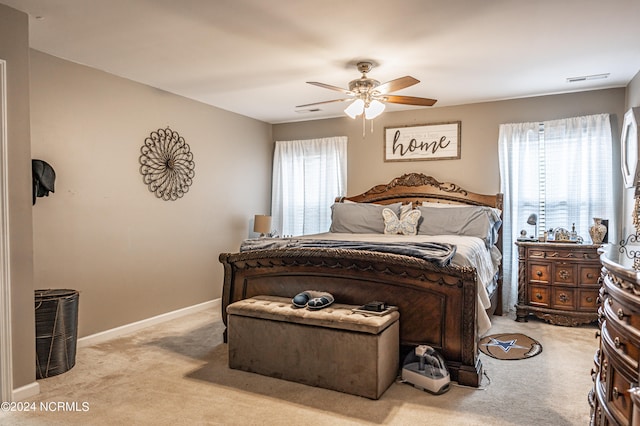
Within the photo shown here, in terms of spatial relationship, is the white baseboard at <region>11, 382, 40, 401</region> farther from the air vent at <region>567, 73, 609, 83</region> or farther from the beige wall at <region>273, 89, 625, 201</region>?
the air vent at <region>567, 73, 609, 83</region>

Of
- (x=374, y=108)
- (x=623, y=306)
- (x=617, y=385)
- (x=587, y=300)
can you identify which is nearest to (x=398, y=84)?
(x=374, y=108)

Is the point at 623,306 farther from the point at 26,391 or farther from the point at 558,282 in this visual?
the point at 26,391

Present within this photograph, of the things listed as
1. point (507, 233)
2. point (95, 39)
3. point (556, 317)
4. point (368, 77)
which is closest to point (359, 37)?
point (368, 77)

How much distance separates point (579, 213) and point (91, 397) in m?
4.86

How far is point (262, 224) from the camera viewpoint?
5684 mm

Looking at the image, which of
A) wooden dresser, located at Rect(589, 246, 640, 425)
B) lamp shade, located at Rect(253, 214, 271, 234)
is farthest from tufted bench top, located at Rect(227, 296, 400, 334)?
lamp shade, located at Rect(253, 214, 271, 234)

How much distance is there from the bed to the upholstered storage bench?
0.20 metres

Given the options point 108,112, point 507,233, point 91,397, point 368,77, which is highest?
point 368,77

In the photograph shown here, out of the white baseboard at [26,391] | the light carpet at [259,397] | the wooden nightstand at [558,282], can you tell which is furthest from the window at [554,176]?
the white baseboard at [26,391]

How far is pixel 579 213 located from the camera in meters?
4.64

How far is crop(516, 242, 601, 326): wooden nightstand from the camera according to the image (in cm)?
426

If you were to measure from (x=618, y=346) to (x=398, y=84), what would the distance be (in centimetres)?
239

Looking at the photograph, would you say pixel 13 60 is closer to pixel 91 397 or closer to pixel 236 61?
pixel 236 61

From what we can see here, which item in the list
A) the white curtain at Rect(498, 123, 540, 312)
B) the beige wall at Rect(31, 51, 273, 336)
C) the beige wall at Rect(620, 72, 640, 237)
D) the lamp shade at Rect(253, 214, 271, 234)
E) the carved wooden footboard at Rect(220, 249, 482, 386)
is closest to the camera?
the carved wooden footboard at Rect(220, 249, 482, 386)
